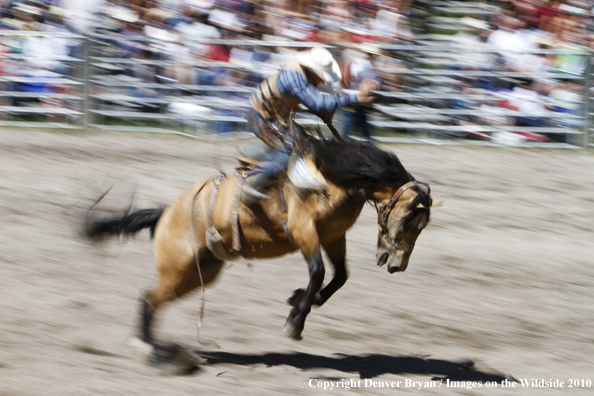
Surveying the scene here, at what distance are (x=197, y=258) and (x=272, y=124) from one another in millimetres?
985

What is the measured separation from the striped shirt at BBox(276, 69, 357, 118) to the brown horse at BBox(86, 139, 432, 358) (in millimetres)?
267

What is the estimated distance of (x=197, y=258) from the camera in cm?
474

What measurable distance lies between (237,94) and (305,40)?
1087 mm

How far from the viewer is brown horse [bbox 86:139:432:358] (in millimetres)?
4355

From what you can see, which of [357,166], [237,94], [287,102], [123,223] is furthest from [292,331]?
[237,94]

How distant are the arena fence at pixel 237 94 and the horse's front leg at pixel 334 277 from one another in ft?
14.8

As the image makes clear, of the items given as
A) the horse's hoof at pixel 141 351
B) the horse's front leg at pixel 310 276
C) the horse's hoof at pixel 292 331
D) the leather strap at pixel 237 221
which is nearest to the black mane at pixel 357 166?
the horse's front leg at pixel 310 276

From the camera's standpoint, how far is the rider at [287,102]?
4.37 metres

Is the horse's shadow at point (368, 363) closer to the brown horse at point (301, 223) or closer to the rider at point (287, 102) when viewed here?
the brown horse at point (301, 223)

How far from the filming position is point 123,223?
5.07m

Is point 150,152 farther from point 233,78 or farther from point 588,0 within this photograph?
point 588,0

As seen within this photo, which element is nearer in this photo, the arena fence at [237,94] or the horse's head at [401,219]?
the horse's head at [401,219]

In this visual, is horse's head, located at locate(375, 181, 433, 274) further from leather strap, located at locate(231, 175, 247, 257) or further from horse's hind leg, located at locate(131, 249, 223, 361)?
horse's hind leg, located at locate(131, 249, 223, 361)

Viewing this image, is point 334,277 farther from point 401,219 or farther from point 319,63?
point 319,63
